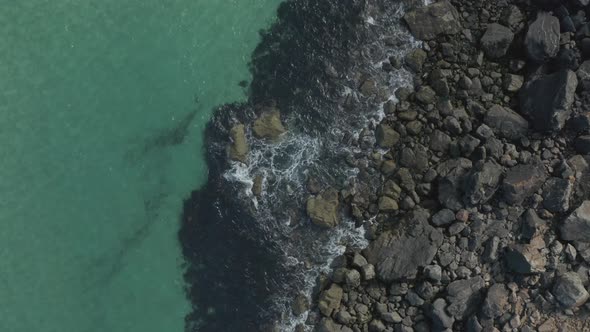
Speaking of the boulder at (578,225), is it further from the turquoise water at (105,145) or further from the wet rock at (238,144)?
the turquoise water at (105,145)

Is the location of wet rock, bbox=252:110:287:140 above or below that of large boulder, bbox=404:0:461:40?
above

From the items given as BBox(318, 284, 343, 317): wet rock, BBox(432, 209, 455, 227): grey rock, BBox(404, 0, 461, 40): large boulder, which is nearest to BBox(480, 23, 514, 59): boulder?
BBox(404, 0, 461, 40): large boulder

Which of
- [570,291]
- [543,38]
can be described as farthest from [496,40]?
[570,291]

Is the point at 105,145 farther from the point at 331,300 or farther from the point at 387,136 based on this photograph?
the point at 387,136

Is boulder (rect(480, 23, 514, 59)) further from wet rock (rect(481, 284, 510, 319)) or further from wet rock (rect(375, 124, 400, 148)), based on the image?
wet rock (rect(481, 284, 510, 319))

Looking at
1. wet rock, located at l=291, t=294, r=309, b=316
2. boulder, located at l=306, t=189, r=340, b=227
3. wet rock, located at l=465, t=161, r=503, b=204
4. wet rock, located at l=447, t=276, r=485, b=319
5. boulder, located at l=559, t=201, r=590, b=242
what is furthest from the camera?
boulder, located at l=306, t=189, r=340, b=227

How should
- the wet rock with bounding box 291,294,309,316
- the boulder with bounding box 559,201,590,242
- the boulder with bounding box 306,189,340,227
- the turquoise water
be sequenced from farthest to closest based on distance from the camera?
the turquoise water → the boulder with bounding box 306,189,340,227 → the wet rock with bounding box 291,294,309,316 → the boulder with bounding box 559,201,590,242

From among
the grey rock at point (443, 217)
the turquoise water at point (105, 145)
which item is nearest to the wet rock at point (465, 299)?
the grey rock at point (443, 217)
